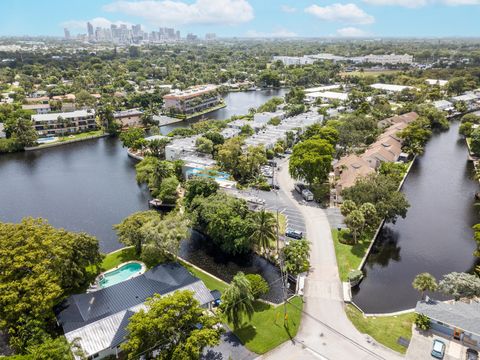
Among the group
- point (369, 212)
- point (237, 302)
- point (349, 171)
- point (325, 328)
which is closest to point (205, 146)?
point (349, 171)

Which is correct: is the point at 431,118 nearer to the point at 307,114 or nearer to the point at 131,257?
the point at 307,114

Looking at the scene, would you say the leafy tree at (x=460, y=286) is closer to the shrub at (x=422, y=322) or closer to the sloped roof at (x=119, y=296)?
the shrub at (x=422, y=322)

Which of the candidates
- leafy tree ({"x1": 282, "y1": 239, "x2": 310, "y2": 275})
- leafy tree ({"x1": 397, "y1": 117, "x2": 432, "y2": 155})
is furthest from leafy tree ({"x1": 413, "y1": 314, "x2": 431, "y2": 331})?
leafy tree ({"x1": 397, "y1": 117, "x2": 432, "y2": 155})

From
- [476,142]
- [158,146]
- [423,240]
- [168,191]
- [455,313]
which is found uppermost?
[476,142]

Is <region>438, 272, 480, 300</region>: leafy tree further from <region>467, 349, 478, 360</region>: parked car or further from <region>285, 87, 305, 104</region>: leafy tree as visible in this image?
<region>285, 87, 305, 104</region>: leafy tree

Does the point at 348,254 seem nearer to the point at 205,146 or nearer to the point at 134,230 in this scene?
the point at 134,230

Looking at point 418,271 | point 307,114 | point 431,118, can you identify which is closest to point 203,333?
point 418,271
